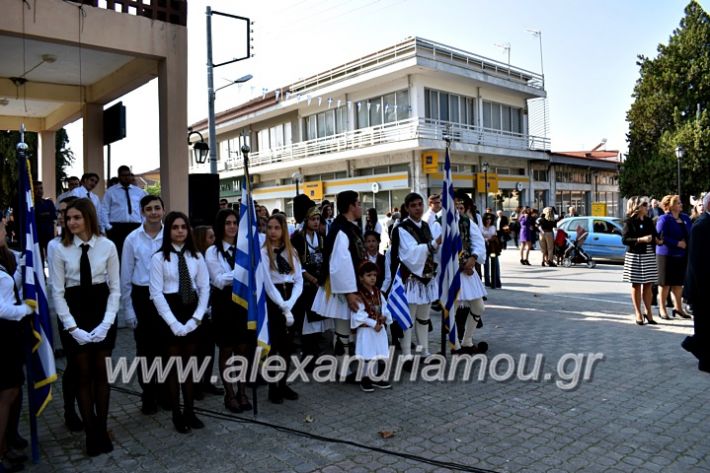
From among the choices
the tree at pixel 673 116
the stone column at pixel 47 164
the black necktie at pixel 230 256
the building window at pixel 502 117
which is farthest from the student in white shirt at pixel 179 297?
the tree at pixel 673 116

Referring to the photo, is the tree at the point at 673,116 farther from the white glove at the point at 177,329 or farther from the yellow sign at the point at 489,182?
the white glove at the point at 177,329

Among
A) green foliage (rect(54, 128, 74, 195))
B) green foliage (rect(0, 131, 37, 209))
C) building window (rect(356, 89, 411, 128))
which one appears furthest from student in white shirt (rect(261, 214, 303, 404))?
green foliage (rect(54, 128, 74, 195))

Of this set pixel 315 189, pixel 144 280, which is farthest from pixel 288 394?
pixel 315 189

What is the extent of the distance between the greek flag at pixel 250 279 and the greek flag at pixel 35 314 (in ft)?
5.07

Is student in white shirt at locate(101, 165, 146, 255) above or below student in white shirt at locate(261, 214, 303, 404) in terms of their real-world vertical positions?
above

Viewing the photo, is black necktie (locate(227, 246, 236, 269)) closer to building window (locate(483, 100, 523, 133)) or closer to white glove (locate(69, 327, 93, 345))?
white glove (locate(69, 327, 93, 345))

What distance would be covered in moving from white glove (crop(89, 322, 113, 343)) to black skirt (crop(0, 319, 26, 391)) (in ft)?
1.56

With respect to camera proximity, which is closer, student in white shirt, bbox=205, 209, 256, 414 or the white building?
student in white shirt, bbox=205, 209, 256, 414

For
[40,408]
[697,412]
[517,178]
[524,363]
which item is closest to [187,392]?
[40,408]

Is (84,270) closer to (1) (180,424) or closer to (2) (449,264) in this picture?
(1) (180,424)

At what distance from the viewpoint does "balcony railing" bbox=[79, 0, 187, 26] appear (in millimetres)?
9445

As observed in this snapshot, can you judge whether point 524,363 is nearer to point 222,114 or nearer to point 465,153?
point 465,153

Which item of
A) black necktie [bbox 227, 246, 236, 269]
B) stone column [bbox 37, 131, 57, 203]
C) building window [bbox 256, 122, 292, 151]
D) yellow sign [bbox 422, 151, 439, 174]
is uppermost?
building window [bbox 256, 122, 292, 151]

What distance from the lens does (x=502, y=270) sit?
58.5 ft
